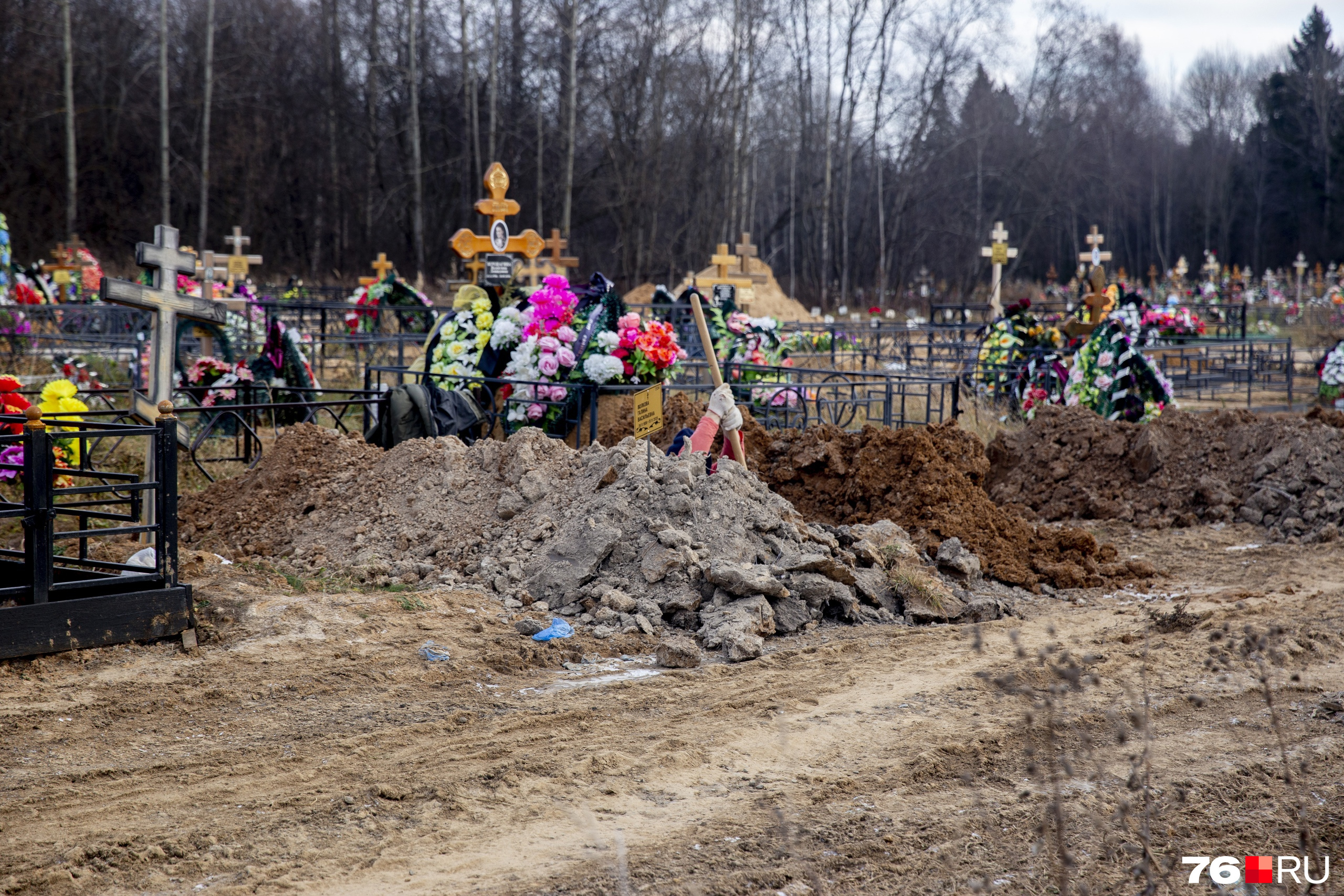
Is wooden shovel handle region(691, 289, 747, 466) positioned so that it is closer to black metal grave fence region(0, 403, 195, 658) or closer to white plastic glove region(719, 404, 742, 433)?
white plastic glove region(719, 404, 742, 433)

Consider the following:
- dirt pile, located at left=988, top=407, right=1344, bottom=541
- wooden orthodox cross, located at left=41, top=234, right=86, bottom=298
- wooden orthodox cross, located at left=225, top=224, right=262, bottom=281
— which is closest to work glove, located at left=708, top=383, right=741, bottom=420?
dirt pile, located at left=988, top=407, right=1344, bottom=541

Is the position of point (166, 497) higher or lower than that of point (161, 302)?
lower

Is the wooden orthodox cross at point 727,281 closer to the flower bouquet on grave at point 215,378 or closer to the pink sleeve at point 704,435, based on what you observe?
the flower bouquet on grave at point 215,378

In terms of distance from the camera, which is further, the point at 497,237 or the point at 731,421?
the point at 497,237

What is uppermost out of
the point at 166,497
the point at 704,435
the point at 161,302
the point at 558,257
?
the point at 558,257

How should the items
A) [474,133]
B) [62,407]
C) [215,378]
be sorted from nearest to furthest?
1. [62,407]
2. [215,378]
3. [474,133]

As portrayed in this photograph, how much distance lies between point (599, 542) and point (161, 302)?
3400mm

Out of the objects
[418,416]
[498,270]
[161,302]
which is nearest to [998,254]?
[498,270]

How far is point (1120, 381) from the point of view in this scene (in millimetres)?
12344

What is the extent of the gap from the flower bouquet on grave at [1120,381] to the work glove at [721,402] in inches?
254

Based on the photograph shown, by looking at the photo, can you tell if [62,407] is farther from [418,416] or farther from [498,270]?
[498,270]

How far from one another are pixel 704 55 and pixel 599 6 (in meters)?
3.50

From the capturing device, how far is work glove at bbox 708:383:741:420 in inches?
273

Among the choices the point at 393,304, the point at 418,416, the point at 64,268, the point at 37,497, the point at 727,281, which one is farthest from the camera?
the point at 64,268
